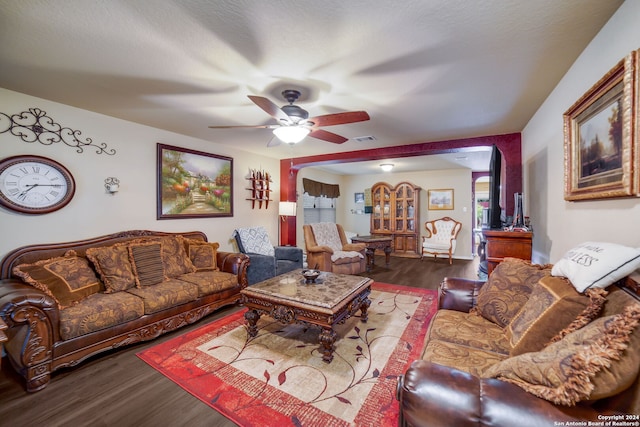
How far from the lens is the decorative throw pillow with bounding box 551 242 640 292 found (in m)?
1.06

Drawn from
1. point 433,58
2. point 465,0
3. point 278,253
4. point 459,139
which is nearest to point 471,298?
point 433,58

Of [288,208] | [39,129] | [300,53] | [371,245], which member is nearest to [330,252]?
[288,208]

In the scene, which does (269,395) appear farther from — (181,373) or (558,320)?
(558,320)

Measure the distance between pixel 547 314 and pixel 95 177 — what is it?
419 cm

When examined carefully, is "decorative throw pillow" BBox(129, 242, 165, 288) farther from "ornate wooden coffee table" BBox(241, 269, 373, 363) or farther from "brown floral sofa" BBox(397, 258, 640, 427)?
"brown floral sofa" BBox(397, 258, 640, 427)

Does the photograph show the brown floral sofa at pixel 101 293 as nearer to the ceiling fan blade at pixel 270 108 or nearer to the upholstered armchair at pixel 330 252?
the upholstered armchair at pixel 330 252

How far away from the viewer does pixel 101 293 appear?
250 cm

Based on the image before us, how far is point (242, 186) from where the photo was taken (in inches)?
184

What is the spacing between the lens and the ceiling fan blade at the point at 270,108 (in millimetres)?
1881

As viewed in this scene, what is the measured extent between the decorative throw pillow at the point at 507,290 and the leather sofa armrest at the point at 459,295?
0.30ft

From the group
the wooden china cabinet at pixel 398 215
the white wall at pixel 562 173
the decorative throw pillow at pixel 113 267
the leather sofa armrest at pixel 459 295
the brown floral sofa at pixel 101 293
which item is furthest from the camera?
the wooden china cabinet at pixel 398 215

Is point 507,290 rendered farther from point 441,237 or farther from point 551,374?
point 441,237

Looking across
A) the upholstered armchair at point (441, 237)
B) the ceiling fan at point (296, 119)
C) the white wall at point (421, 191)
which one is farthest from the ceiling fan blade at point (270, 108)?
the upholstered armchair at point (441, 237)

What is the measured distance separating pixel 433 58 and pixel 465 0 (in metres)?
0.51
